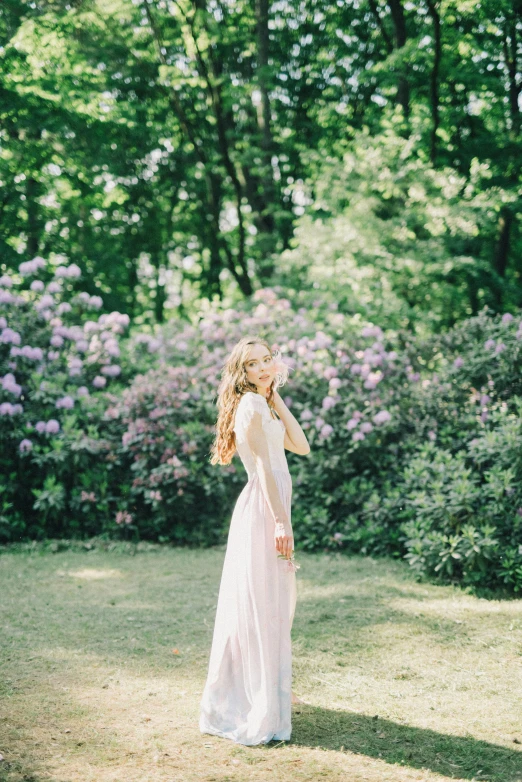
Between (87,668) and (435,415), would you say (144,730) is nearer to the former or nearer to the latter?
(87,668)

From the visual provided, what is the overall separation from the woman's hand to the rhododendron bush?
3.37m

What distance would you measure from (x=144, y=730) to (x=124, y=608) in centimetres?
219

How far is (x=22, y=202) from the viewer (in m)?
13.8

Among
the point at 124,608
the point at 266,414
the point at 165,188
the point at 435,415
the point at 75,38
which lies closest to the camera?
the point at 266,414

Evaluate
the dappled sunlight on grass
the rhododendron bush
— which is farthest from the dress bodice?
the dappled sunlight on grass

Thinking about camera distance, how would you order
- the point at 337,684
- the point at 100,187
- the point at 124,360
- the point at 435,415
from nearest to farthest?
the point at 337,684 → the point at 435,415 → the point at 124,360 → the point at 100,187

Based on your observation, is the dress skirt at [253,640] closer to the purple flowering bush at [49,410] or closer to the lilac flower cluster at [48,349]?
the purple flowering bush at [49,410]

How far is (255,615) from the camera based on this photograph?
342 cm

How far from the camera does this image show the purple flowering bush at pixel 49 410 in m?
8.04

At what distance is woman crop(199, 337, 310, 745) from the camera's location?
11.1ft

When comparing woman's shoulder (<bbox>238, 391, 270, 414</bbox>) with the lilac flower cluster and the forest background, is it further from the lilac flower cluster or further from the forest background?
the lilac flower cluster

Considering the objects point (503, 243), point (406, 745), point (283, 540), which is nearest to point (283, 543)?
point (283, 540)

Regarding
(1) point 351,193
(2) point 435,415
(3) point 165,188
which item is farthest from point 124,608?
(3) point 165,188

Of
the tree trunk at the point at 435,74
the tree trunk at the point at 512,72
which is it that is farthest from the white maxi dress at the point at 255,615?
the tree trunk at the point at 512,72
